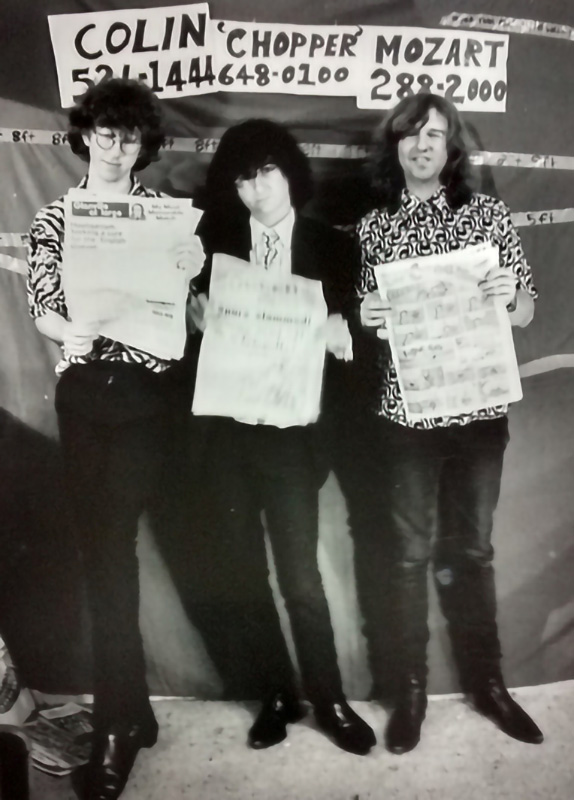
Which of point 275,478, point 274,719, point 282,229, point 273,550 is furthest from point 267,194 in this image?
point 274,719

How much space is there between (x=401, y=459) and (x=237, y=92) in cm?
55

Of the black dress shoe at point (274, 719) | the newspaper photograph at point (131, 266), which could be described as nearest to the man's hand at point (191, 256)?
the newspaper photograph at point (131, 266)

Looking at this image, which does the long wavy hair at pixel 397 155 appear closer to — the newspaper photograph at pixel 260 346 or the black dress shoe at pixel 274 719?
the newspaper photograph at pixel 260 346

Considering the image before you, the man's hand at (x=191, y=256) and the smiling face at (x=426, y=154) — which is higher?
the smiling face at (x=426, y=154)

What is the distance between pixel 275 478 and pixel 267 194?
0.39 metres

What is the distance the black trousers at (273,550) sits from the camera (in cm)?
88

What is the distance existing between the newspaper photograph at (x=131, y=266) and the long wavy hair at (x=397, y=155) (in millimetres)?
264

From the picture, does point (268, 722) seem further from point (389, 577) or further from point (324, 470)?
point (324, 470)

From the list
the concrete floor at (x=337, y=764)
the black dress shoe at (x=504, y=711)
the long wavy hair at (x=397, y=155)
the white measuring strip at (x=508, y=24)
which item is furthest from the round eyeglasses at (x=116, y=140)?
the black dress shoe at (x=504, y=711)

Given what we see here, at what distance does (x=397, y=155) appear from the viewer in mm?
864

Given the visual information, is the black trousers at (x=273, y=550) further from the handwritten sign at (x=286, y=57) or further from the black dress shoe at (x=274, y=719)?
the handwritten sign at (x=286, y=57)

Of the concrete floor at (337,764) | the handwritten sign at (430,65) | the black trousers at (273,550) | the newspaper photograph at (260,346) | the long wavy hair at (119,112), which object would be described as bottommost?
the concrete floor at (337,764)

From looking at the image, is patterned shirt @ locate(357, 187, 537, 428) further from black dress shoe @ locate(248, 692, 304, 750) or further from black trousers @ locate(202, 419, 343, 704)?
black dress shoe @ locate(248, 692, 304, 750)

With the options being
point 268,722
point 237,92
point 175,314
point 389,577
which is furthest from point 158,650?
point 237,92
